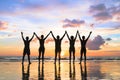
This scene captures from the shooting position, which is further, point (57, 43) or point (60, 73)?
point (57, 43)

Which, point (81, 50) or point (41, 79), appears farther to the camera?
point (81, 50)

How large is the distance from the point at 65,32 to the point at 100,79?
12490mm

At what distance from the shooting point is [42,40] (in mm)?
27266

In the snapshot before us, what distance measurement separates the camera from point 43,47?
27.3m

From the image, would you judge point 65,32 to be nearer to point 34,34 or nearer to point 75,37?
point 75,37

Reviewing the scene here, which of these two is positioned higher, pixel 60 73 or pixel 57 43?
pixel 57 43

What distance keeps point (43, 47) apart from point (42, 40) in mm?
690

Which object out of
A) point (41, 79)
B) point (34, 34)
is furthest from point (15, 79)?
point (34, 34)

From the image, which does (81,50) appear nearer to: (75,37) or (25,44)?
(75,37)

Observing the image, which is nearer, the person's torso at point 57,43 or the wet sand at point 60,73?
the wet sand at point 60,73

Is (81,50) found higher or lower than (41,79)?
higher

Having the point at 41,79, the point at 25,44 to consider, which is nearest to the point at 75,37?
the point at 25,44

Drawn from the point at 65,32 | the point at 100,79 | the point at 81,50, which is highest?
the point at 65,32

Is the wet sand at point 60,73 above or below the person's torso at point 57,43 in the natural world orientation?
below
